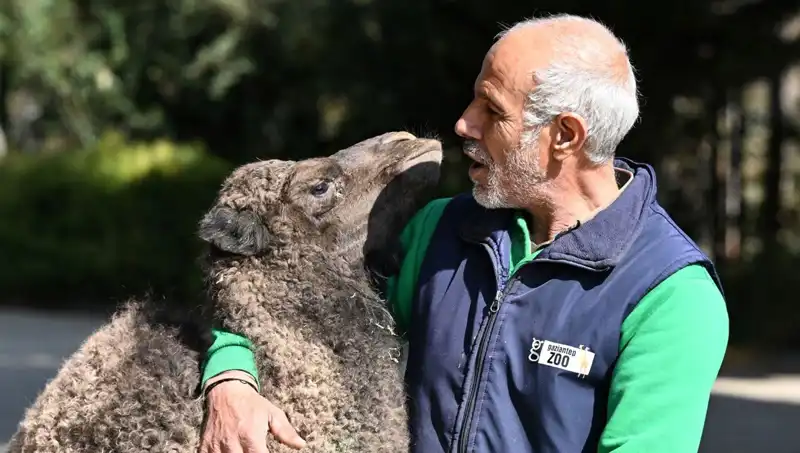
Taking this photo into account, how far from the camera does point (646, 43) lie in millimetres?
10258

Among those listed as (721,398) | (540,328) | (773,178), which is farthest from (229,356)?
(773,178)

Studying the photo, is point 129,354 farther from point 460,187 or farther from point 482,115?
point 460,187

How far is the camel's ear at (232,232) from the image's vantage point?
114 inches

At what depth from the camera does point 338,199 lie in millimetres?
3105

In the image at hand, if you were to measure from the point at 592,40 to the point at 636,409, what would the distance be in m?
0.89

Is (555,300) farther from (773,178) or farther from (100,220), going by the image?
(100,220)

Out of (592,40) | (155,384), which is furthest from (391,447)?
(592,40)

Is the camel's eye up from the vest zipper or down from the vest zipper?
up

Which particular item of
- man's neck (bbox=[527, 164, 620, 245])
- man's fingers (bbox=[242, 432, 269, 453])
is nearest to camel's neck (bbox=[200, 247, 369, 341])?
man's fingers (bbox=[242, 432, 269, 453])

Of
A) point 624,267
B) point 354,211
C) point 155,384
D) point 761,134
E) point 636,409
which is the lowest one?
point 636,409

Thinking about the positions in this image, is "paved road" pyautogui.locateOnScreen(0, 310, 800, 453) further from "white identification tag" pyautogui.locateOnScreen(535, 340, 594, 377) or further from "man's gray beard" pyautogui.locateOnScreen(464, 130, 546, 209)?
"white identification tag" pyautogui.locateOnScreen(535, 340, 594, 377)

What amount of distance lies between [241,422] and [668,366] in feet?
3.33

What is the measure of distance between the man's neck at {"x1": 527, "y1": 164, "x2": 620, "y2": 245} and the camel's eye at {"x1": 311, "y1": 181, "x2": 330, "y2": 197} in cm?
64

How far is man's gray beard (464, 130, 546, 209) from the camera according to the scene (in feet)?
8.84
